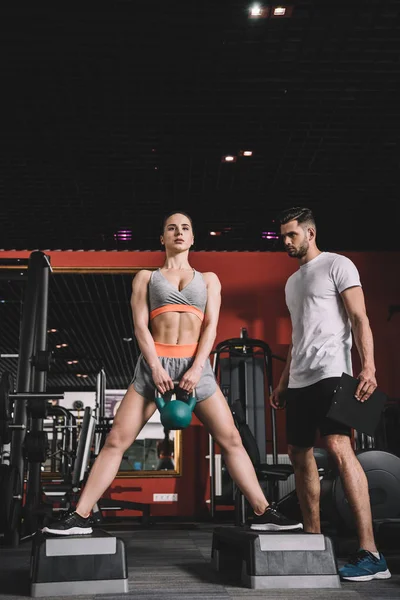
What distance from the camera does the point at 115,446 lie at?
8.35 ft

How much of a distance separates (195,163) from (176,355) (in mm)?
3349

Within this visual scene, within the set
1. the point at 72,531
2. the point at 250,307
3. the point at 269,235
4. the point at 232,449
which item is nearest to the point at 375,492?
the point at 232,449

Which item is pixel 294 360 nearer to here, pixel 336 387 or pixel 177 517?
pixel 336 387

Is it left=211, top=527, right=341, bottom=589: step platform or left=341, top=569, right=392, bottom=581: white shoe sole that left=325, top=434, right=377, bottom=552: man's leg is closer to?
left=341, top=569, right=392, bottom=581: white shoe sole

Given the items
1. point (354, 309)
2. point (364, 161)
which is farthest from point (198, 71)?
point (354, 309)

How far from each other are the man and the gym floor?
0.22 meters

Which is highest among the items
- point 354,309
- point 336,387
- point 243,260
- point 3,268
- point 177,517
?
point 243,260

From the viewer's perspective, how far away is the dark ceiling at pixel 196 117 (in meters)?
4.05

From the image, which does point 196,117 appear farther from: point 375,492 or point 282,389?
point 375,492

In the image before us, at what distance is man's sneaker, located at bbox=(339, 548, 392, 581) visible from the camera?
251 centimetres

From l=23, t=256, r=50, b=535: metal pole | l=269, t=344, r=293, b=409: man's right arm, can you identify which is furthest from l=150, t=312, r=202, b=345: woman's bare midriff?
l=23, t=256, r=50, b=535: metal pole

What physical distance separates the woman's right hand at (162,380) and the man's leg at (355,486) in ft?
2.43

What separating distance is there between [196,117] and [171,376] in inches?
117

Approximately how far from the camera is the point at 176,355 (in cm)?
267
